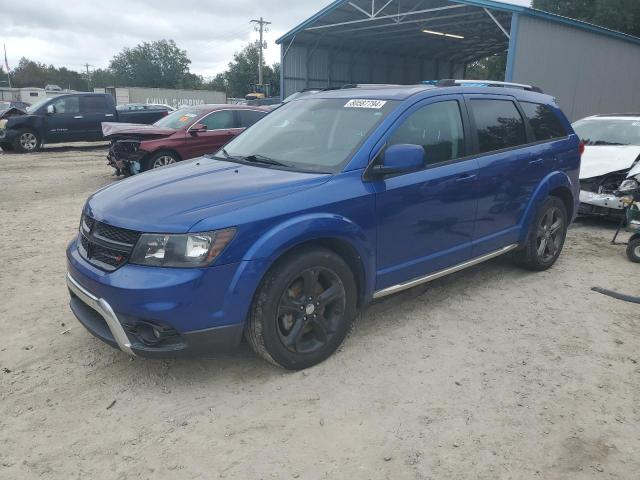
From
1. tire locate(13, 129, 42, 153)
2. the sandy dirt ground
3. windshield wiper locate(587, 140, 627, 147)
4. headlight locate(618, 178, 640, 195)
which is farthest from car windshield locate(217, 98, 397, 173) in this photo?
tire locate(13, 129, 42, 153)

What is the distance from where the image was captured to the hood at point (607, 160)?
7.18m

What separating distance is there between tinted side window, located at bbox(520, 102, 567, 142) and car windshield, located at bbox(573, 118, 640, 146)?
3418 millimetres

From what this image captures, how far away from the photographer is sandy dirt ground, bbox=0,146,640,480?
2.53 m

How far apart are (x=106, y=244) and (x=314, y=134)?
5.56ft

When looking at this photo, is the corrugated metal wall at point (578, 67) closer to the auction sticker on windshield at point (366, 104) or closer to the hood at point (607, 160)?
the hood at point (607, 160)

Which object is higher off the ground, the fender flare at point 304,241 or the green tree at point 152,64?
the green tree at point 152,64

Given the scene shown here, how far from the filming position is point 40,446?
8.62 feet

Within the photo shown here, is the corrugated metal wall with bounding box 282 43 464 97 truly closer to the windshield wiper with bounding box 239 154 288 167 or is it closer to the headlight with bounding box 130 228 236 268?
the windshield wiper with bounding box 239 154 288 167

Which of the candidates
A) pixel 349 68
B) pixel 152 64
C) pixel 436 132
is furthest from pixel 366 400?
pixel 152 64

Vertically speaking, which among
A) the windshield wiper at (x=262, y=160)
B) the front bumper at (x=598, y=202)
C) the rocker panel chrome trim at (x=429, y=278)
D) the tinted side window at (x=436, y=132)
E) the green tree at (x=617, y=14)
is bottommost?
the rocker panel chrome trim at (x=429, y=278)

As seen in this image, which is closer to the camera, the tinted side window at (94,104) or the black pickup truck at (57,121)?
the black pickup truck at (57,121)

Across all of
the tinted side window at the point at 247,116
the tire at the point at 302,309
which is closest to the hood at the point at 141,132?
the tinted side window at the point at 247,116

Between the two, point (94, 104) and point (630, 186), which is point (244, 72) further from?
point (630, 186)

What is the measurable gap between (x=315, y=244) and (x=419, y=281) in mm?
1047
